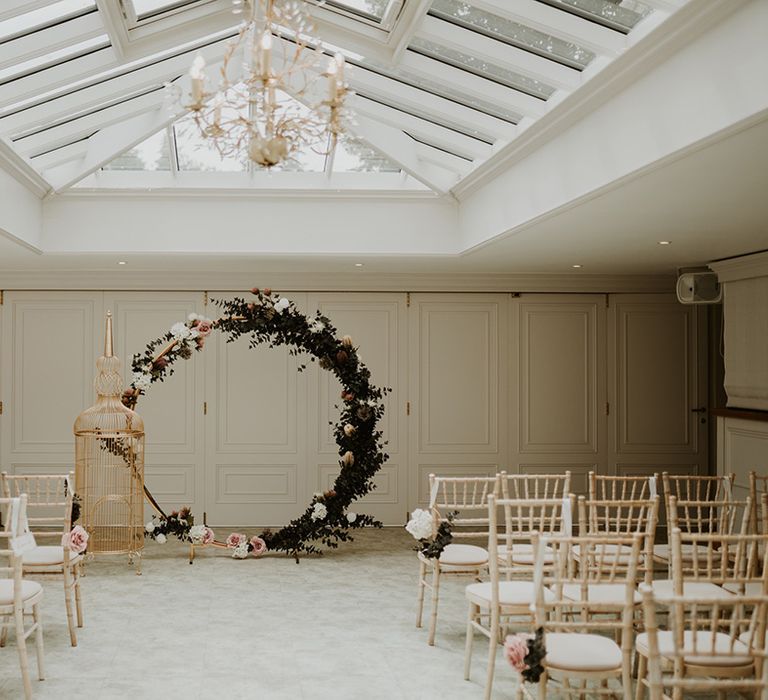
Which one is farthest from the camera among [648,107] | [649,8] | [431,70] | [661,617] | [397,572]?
[397,572]

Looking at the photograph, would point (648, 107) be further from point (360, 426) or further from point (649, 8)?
point (360, 426)

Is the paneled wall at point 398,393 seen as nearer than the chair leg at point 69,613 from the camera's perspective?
No

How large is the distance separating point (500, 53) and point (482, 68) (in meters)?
0.51

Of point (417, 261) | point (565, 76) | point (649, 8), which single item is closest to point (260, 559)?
point (417, 261)

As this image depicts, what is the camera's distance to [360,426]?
8.27 metres

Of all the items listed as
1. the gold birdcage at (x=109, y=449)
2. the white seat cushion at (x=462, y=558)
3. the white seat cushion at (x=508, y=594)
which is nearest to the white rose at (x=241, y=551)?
the gold birdcage at (x=109, y=449)

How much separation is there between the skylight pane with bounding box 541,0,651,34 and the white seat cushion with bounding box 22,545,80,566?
4566 millimetres

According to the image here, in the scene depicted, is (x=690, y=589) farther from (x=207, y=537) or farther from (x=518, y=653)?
(x=207, y=537)

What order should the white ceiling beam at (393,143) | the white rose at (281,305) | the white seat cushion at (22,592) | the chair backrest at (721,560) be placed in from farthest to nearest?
the white rose at (281,305), the white ceiling beam at (393,143), the white seat cushion at (22,592), the chair backrest at (721,560)

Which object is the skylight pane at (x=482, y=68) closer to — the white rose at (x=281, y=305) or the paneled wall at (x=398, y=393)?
the white rose at (x=281, y=305)

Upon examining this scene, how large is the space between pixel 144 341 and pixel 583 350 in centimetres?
496

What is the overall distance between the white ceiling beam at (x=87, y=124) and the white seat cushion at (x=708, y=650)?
541 centimetres

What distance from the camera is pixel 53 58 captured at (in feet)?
18.7

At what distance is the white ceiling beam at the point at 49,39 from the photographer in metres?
5.18
